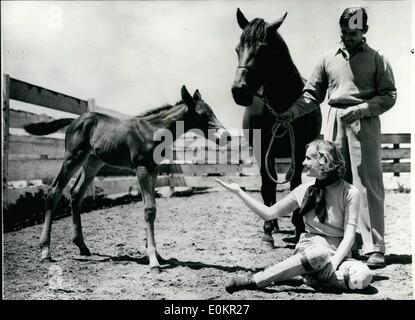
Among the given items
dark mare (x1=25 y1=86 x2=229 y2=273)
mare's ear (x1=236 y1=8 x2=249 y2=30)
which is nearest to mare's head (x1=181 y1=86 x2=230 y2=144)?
dark mare (x1=25 y1=86 x2=229 y2=273)

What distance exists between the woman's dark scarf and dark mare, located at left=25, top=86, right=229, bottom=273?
994 millimetres

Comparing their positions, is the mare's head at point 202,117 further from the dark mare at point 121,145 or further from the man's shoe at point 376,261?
the man's shoe at point 376,261

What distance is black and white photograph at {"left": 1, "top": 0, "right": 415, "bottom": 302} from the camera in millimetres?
2947

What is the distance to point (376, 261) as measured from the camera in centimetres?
334

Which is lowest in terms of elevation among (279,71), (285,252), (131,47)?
(285,252)

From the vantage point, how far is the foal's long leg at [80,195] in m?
3.85

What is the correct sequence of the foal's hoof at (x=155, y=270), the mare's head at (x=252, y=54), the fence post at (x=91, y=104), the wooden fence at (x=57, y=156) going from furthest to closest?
the fence post at (x=91, y=104), the wooden fence at (x=57, y=156), the mare's head at (x=252, y=54), the foal's hoof at (x=155, y=270)

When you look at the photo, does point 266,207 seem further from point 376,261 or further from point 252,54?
point 252,54

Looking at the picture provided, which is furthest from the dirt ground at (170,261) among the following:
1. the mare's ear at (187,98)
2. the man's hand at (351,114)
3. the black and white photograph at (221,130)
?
the mare's ear at (187,98)

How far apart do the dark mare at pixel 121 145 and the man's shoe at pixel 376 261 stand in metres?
1.57

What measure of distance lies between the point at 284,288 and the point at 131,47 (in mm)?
2670
